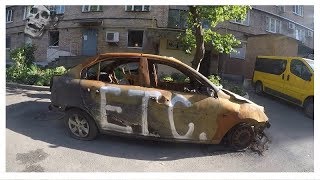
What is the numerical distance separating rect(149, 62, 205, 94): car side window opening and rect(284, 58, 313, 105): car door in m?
1.27

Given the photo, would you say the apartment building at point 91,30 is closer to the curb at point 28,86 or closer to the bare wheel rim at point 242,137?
the curb at point 28,86

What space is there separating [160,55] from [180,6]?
780mm

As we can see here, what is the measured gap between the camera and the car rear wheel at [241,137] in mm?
3359

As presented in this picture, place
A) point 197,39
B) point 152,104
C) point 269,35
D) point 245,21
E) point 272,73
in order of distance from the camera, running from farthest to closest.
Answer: point 197,39, point 272,73, point 245,21, point 269,35, point 152,104

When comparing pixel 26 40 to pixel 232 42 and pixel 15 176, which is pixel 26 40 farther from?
pixel 232 42

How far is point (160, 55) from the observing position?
139 inches

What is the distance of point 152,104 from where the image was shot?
321 cm

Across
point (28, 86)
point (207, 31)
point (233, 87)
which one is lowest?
point (28, 86)

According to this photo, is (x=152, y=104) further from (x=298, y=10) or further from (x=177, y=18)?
(x=298, y=10)

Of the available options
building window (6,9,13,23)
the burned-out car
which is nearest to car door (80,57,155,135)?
the burned-out car

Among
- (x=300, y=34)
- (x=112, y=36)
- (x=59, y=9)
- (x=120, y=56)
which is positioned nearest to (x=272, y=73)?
(x=300, y=34)

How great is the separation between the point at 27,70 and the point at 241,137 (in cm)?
283

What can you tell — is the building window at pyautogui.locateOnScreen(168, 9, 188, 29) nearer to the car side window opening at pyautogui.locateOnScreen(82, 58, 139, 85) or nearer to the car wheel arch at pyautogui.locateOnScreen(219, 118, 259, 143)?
the car side window opening at pyautogui.locateOnScreen(82, 58, 139, 85)

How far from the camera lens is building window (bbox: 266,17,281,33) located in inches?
144
